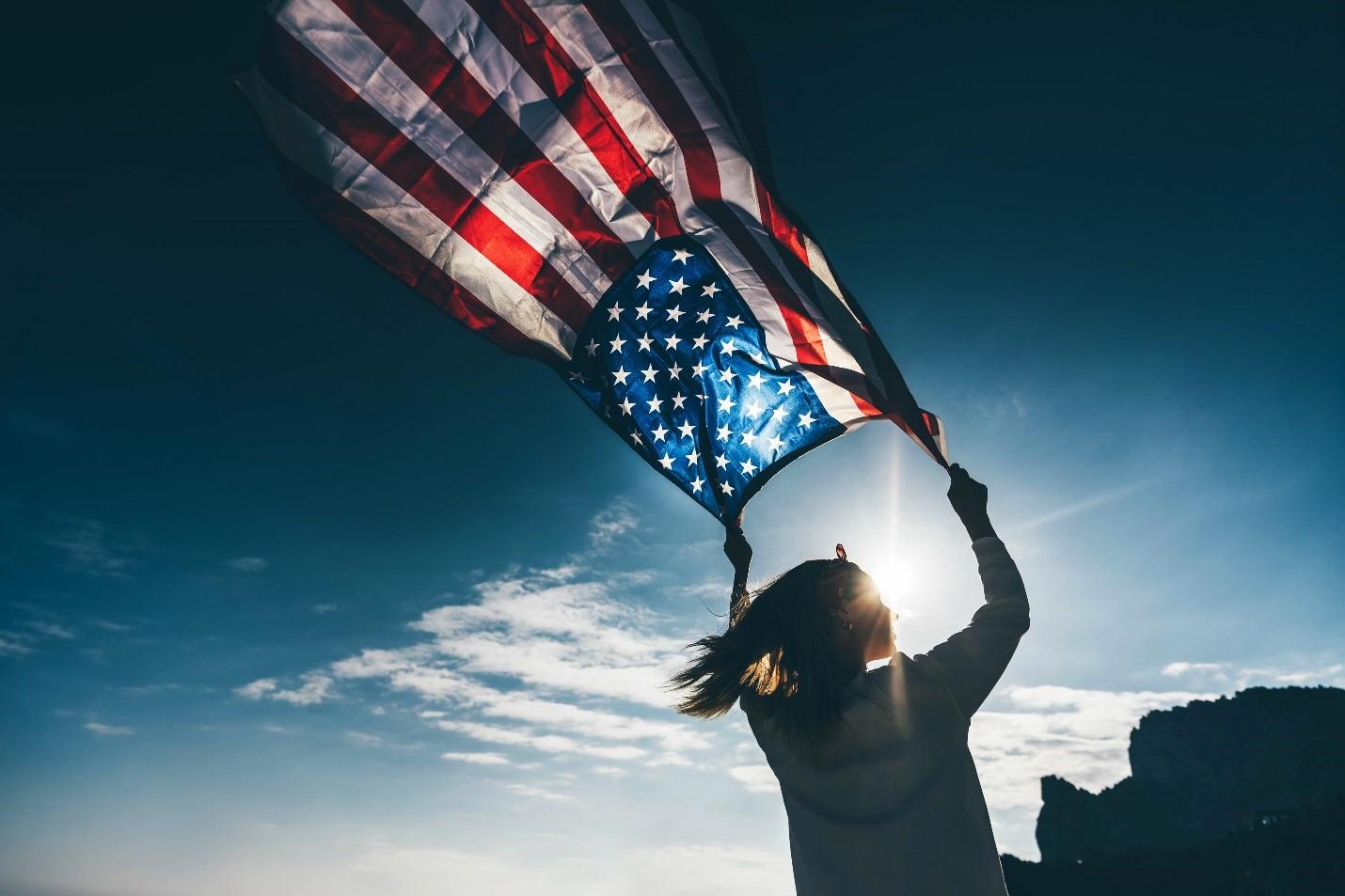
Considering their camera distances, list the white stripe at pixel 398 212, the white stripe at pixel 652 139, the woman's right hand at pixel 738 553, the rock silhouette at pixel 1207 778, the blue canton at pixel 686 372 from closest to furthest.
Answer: the woman's right hand at pixel 738 553
the white stripe at pixel 398 212
the white stripe at pixel 652 139
the blue canton at pixel 686 372
the rock silhouette at pixel 1207 778

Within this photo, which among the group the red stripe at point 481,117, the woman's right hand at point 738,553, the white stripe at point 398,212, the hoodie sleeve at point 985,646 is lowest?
the hoodie sleeve at point 985,646

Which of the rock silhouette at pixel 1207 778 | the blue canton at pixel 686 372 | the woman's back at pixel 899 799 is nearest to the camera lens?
the woman's back at pixel 899 799

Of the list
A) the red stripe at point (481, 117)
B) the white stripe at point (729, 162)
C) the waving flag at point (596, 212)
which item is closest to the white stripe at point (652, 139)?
the waving flag at point (596, 212)

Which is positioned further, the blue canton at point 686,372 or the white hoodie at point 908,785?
the blue canton at point 686,372

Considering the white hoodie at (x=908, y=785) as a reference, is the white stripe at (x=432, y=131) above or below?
above

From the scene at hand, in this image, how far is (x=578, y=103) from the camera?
Result: 539 centimetres

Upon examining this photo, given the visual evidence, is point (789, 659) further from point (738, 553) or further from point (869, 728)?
point (738, 553)

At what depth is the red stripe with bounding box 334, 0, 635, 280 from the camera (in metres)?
5.04

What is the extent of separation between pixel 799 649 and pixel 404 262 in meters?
4.42

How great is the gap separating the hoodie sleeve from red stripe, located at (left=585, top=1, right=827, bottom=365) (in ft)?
10.7

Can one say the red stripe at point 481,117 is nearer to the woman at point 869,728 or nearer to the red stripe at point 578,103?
the red stripe at point 578,103

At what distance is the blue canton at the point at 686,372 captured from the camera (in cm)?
551

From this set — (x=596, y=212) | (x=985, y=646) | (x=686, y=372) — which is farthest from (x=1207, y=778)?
(x=985, y=646)

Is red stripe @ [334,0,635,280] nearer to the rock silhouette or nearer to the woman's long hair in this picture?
the woman's long hair
